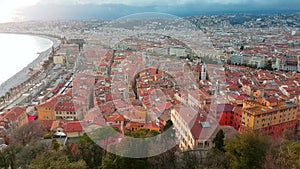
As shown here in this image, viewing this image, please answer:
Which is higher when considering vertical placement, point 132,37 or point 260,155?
point 132,37

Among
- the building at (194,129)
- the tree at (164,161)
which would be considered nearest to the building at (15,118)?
the building at (194,129)

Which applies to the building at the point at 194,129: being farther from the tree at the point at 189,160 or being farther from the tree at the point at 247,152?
the tree at the point at 247,152

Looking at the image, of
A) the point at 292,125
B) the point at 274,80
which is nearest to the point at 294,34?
the point at 274,80

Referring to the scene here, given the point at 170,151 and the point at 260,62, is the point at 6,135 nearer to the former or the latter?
the point at 170,151

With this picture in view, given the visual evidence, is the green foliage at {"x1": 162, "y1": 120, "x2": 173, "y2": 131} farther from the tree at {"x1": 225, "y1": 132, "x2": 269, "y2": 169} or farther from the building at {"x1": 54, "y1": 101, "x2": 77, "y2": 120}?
the building at {"x1": 54, "y1": 101, "x2": 77, "y2": 120}

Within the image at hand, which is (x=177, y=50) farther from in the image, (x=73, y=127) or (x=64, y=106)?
(x=73, y=127)

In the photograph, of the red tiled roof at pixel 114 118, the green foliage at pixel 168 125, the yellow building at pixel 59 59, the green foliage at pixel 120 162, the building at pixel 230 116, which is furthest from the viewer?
the yellow building at pixel 59 59
